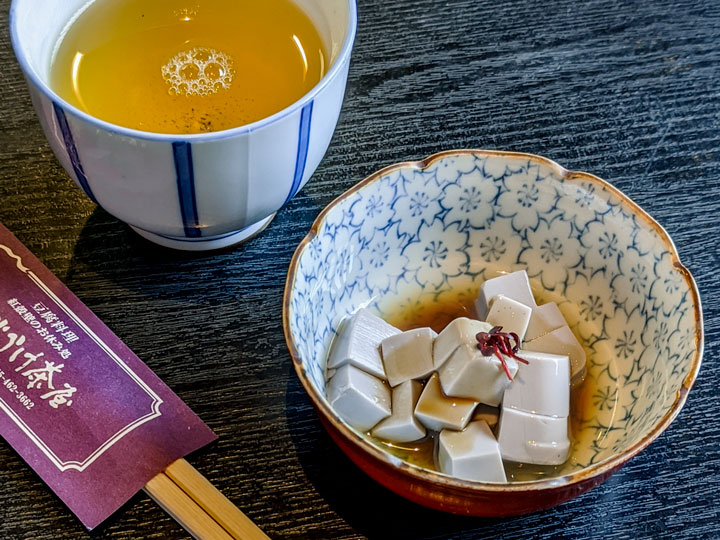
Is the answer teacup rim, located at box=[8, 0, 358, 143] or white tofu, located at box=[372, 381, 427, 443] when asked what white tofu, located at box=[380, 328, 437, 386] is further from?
teacup rim, located at box=[8, 0, 358, 143]

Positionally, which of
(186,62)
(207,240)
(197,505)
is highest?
(186,62)

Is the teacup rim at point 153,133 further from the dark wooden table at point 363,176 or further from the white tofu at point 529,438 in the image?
→ the white tofu at point 529,438

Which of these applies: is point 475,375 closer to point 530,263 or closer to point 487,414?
point 487,414

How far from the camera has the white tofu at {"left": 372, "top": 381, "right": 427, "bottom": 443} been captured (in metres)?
0.95

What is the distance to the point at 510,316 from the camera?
1.03 meters

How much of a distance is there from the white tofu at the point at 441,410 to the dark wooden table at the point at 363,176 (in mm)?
102

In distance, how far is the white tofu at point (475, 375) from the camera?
0.94 metres

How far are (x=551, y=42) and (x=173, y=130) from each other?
77 centimetres

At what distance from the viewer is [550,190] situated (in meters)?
1.12

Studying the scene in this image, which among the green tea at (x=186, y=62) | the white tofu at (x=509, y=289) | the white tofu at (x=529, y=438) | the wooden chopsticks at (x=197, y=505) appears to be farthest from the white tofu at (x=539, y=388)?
the green tea at (x=186, y=62)

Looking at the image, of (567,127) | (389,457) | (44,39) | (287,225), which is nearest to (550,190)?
(567,127)

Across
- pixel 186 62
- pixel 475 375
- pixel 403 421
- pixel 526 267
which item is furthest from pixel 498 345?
pixel 186 62

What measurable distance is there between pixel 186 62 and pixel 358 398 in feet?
1.75

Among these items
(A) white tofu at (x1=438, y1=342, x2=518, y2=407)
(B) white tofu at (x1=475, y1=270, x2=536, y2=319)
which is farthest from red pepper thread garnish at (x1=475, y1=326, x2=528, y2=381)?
(B) white tofu at (x1=475, y1=270, x2=536, y2=319)
